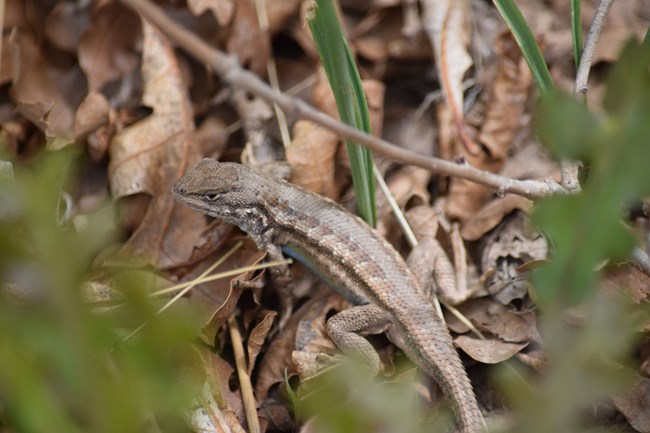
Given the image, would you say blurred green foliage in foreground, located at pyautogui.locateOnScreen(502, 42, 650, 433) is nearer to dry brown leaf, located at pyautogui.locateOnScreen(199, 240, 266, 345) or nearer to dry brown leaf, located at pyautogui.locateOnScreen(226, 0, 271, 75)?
dry brown leaf, located at pyautogui.locateOnScreen(199, 240, 266, 345)

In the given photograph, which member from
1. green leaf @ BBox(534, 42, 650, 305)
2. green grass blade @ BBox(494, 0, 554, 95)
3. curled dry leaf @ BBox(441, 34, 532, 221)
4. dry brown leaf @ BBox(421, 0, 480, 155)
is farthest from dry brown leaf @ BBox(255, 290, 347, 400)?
green leaf @ BBox(534, 42, 650, 305)

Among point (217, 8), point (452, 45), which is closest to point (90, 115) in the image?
point (217, 8)

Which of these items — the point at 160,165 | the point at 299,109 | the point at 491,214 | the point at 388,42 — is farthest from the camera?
the point at 388,42

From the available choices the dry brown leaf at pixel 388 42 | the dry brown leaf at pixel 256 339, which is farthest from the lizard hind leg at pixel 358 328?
the dry brown leaf at pixel 388 42

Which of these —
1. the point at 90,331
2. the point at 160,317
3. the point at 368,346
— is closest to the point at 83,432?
the point at 90,331

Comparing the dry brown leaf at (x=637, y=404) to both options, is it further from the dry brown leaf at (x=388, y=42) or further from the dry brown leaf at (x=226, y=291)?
the dry brown leaf at (x=388, y=42)

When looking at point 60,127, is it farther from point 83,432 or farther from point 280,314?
point 83,432

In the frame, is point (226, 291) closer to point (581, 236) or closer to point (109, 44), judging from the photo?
point (109, 44)

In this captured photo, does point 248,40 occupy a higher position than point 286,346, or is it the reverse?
point 248,40

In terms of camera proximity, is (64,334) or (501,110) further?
(501,110)
